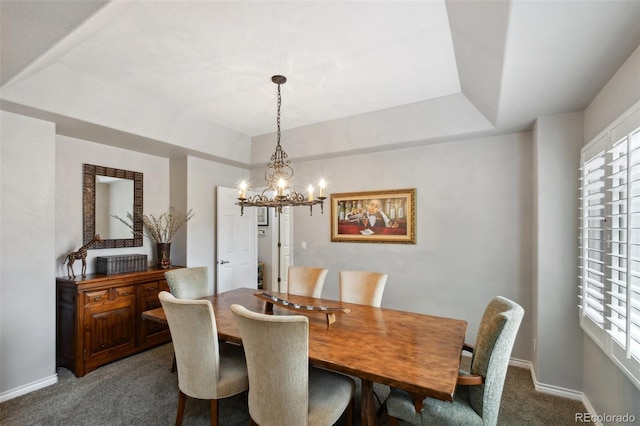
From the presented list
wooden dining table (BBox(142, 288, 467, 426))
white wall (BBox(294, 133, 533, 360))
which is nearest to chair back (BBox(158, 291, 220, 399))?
wooden dining table (BBox(142, 288, 467, 426))

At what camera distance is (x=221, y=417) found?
7.36ft

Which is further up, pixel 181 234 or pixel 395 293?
pixel 181 234

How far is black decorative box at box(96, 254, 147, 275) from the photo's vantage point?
327 cm

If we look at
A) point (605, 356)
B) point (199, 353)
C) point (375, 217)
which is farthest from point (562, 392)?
point (199, 353)

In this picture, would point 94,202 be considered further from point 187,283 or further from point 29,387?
point 29,387

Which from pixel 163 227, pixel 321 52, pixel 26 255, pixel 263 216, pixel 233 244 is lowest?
pixel 233 244

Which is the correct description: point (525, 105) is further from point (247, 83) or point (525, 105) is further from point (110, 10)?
point (110, 10)

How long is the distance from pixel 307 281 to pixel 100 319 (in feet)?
6.97

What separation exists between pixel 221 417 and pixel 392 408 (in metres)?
1.35

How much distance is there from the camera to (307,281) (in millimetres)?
3164

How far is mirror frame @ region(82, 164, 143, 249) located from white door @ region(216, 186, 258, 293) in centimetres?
102

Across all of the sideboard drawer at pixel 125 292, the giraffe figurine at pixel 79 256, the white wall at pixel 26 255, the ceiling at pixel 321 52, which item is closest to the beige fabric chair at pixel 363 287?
Result: the ceiling at pixel 321 52

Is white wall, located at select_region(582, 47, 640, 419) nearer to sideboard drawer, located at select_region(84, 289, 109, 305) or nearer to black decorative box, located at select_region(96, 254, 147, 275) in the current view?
sideboard drawer, located at select_region(84, 289, 109, 305)

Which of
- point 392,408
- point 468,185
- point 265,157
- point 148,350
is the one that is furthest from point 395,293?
point 148,350
